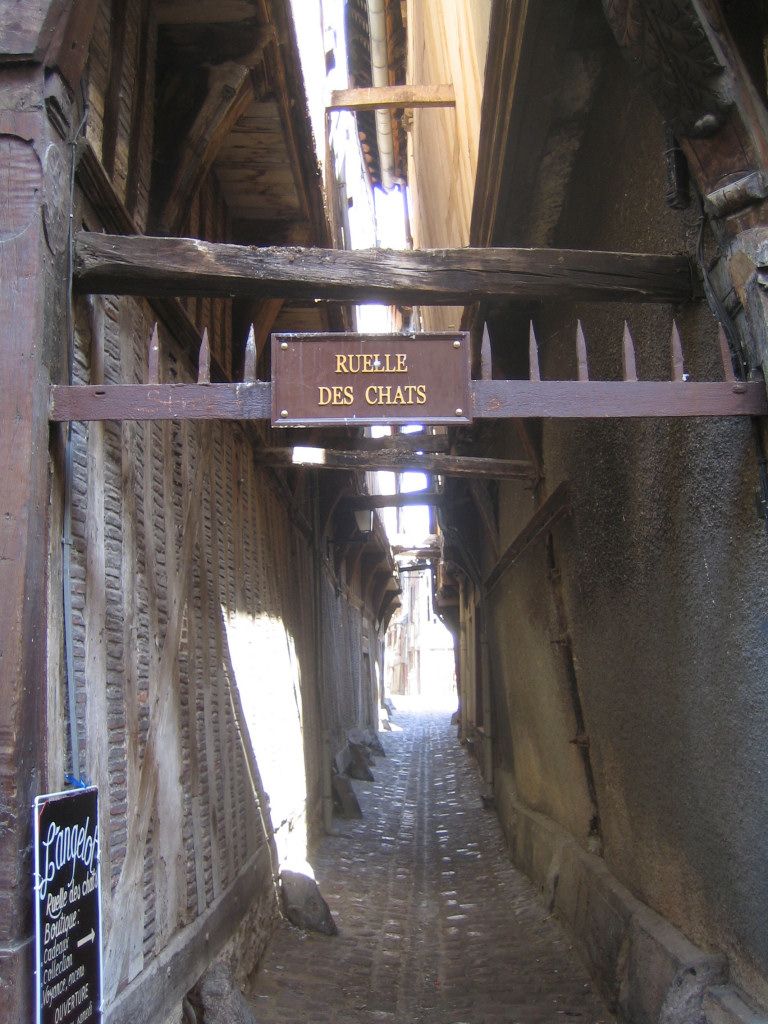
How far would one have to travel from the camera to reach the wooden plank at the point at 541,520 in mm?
6029

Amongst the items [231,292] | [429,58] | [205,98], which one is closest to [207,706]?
[231,292]

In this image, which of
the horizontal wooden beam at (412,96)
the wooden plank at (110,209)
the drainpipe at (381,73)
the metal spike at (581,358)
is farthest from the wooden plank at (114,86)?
the drainpipe at (381,73)

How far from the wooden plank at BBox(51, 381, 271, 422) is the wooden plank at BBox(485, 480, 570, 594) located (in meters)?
3.32

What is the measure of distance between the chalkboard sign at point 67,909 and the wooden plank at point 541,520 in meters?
3.79

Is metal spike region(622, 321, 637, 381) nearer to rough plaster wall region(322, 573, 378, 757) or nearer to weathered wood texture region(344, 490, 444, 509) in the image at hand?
weathered wood texture region(344, 490, 444, 509)

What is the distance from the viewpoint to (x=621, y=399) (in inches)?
123

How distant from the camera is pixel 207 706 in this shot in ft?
16.8

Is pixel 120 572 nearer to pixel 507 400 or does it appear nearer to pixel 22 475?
pixel 22 475

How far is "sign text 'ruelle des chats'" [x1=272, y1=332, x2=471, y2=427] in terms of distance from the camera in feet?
10.5

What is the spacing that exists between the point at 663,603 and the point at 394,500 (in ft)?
27.1

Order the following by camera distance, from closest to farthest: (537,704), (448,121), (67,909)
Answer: (67,909)
(537,704)
(448,121)

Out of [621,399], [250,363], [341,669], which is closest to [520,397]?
[621,399]

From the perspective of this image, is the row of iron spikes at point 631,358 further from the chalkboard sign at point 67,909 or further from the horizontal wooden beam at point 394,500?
the horizontal wooden beam at point 394,500

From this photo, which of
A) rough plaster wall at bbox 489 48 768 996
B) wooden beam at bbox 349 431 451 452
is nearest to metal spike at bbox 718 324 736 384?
rough plaster wall at bbox 489 48 768 996
